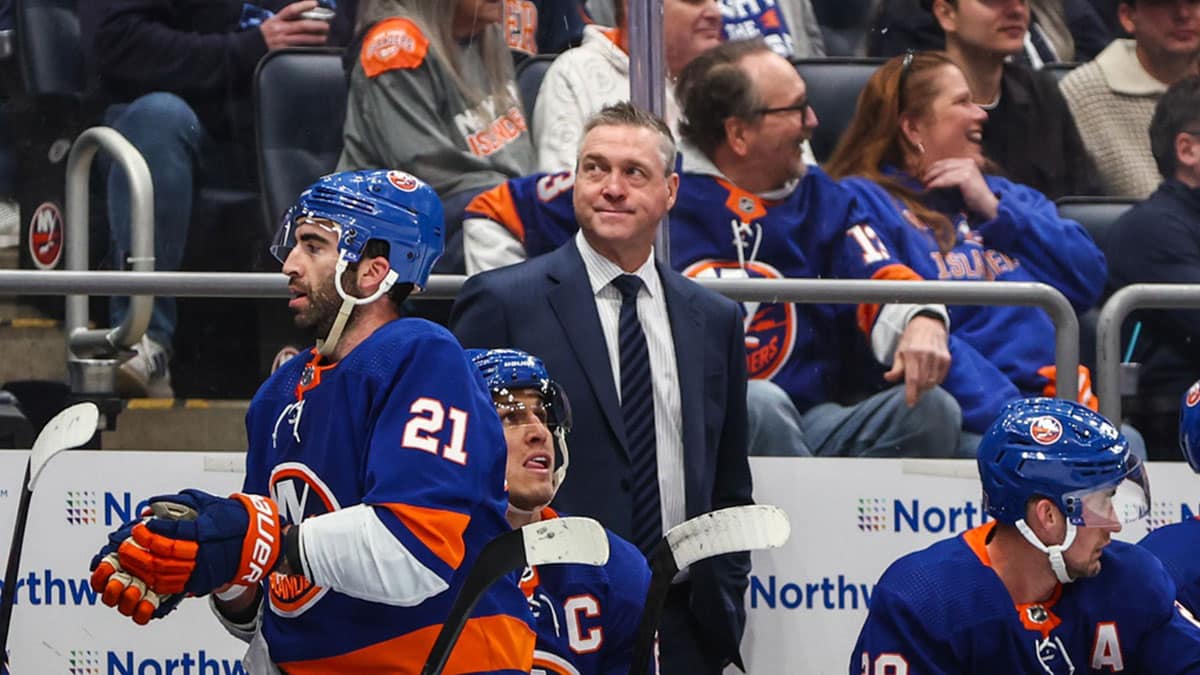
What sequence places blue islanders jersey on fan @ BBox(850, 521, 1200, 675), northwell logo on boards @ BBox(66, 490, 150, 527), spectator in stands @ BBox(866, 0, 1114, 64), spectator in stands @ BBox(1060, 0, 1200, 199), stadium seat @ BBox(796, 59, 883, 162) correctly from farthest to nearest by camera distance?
1. spectator in stands @ BBox(1060, 0, 1200, 199)
2. spectator in stands @ BBox(866, 0, 1114, 64)
3. stadium seat @ BBox(796, 59, 883, 162)
4. northwell logo on boards @ BBox(66, 490, 150, 527)
5. blue islanders jersey on fan @ BBox(850, 521, 1200, 675)

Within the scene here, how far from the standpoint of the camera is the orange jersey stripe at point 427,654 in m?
2.30

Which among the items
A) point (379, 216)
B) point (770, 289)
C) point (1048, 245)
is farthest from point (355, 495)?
point (1048, 245)

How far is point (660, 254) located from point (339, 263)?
146cm

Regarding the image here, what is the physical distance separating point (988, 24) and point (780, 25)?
53 cm

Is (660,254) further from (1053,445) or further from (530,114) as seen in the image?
(1053,445)

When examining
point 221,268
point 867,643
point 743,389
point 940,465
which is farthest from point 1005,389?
point 221,268

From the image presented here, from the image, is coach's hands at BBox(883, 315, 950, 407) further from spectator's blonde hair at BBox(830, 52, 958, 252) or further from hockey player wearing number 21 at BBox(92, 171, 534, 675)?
hockey player wearing number 21 at BBox(92, 171, 534, 675)

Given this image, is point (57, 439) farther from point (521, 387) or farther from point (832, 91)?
point (832, 91)

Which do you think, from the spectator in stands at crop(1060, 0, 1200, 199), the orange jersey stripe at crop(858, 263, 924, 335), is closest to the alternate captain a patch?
the orange jersey stripe at crop(858, 263, 924, 335)

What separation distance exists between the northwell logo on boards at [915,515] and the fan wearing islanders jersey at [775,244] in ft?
0.43

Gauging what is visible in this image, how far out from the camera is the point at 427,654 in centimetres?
231

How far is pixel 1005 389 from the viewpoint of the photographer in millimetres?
3807

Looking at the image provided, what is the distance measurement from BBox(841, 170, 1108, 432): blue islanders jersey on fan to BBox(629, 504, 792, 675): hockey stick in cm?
147

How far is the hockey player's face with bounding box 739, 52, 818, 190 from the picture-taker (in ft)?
13.0
